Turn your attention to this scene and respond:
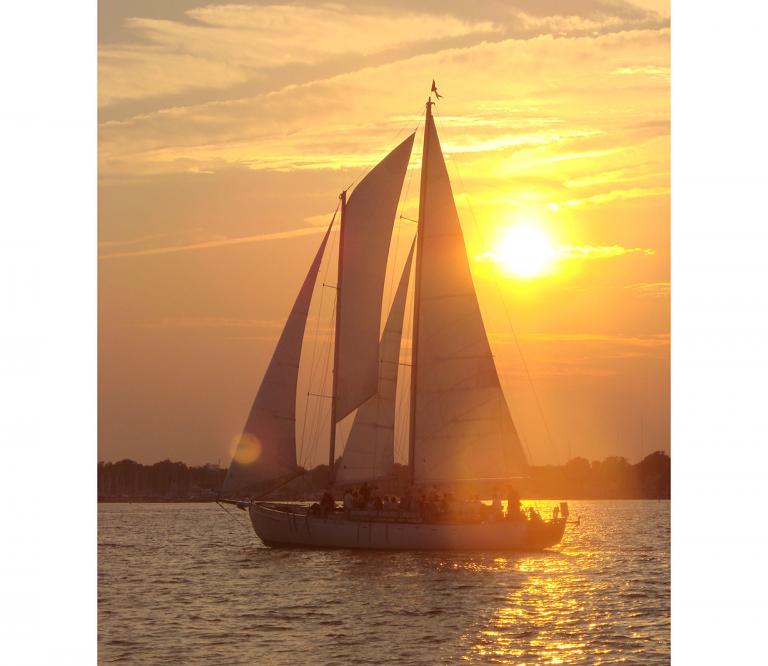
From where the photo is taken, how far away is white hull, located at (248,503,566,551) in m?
39.0

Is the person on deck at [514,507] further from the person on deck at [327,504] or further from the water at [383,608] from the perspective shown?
the person on deck at [327,504]

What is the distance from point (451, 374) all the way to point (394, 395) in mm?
4327

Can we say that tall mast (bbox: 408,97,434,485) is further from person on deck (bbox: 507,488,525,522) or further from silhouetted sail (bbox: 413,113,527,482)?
person on deck (bbox: 507,488,525,522)

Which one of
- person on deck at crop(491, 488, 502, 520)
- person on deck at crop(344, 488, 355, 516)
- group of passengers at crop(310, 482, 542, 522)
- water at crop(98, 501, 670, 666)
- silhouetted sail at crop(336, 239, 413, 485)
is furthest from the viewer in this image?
silhouetted sail at crop(336, 239, 413, 485)

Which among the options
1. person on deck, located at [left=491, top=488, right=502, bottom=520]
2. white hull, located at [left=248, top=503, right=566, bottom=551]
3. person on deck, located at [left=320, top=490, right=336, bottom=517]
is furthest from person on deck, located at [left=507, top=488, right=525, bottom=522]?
person on deck, located at [left=320, top=490, right=336, bottom=517]

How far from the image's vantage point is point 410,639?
24.6 metres

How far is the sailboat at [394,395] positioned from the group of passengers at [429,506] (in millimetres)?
107

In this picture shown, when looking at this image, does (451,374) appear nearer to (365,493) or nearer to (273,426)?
(365,493)

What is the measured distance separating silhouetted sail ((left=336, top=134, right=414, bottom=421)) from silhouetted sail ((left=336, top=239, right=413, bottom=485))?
125 centimetres

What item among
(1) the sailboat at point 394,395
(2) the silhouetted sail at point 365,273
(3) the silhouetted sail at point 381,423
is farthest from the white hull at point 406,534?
(2) the silhouetted sail at point 365,273

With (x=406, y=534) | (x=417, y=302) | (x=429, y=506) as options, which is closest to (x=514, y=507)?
(x=429, y=506)

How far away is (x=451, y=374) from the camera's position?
38969mm
